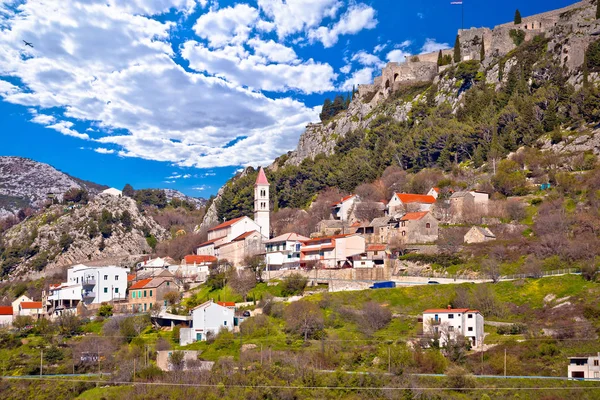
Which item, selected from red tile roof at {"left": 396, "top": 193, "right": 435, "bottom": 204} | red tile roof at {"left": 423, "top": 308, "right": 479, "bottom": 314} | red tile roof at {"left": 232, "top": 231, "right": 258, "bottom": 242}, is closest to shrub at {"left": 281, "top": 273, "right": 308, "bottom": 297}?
red tile roof at {"left": 423, "top": 308, "right": 479, "bottom": 314}

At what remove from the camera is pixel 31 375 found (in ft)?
159

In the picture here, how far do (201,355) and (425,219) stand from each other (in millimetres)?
28123

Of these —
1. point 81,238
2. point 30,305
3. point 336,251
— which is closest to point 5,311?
point 30,305

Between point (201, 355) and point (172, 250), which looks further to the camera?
point (172, 250)

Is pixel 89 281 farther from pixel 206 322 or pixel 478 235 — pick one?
pixel 478 235

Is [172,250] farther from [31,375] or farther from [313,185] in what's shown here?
[31,375]

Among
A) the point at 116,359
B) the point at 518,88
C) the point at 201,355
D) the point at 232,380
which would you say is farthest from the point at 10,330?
the point at 518,88

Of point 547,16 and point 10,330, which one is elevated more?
point 547,16

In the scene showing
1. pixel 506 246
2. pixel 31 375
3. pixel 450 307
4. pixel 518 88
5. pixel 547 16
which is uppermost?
pixel 547 16

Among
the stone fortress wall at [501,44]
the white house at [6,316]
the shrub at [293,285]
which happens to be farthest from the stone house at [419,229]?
the white house at [6,316]

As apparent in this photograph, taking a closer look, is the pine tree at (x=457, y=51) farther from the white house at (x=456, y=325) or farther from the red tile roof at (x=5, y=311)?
the red tile roof at (x=5, y=311)

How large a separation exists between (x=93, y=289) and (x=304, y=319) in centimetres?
2801

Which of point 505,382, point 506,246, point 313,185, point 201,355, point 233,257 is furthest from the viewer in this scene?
point 313,185

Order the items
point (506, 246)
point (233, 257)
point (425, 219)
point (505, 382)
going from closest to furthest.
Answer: point (505, 382) → point (506, 246) → point (425, 219) → point (233, 257)
